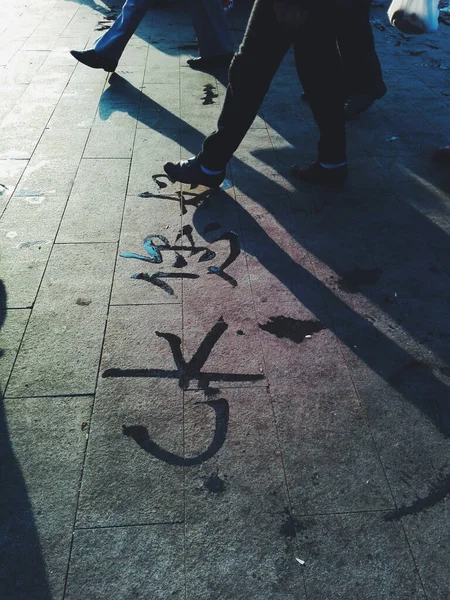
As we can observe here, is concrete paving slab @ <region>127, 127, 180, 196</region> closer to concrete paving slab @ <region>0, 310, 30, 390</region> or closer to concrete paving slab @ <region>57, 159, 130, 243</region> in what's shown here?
concrete paving slab @ <region>57, 159, 130, 243</region>

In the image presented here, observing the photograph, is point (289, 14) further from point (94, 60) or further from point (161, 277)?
point (94, 60)

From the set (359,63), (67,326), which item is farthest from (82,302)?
(359,63)

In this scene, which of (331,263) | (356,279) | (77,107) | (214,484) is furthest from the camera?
(77,107)

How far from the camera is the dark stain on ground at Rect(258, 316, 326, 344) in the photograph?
258cm

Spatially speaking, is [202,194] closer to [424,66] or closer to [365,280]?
[365,280]

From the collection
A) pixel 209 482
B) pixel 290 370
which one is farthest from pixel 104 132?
pixel 209 482

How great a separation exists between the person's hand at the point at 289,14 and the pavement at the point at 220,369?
1106mm

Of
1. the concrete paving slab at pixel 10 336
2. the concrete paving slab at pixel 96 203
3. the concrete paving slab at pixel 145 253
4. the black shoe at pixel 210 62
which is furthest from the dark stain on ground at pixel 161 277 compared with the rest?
the black shoe at pixel 210 62

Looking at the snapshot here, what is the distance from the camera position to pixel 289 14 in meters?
2.83

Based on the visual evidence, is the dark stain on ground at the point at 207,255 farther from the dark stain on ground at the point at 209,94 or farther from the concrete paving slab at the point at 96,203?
the dark stain on ground at the point at 209,94

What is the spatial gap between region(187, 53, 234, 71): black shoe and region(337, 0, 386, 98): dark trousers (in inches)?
64.6

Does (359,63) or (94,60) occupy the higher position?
(359,63)

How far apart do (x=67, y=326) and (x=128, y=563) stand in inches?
47.4

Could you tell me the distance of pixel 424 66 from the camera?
19.9 feet
